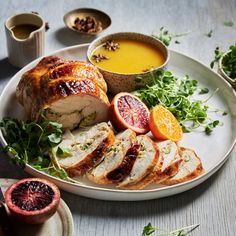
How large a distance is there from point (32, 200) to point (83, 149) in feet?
1.95

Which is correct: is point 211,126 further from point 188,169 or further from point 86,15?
point 86,15

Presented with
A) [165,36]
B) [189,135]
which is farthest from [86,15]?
[189,135]

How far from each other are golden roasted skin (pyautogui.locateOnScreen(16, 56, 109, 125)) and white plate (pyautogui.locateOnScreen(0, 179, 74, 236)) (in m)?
0.78

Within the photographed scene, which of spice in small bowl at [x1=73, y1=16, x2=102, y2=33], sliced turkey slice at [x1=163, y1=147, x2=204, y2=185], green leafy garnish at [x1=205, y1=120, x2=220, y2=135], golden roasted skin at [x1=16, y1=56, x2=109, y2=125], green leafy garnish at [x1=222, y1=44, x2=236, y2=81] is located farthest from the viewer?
spice in small bowl at [x1=73, y1=16, x2=102, y2=33]

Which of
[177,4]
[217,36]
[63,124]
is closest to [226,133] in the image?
[63,124]

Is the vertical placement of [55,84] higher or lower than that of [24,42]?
higher

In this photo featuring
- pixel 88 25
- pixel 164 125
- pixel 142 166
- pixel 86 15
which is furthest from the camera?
pixel 86 15

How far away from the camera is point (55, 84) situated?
3.45 m

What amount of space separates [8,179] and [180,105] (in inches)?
55.6

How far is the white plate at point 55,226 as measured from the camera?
113 inches

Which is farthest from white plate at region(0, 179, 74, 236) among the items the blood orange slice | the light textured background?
the light textured background

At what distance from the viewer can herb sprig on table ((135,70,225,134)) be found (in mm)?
3773

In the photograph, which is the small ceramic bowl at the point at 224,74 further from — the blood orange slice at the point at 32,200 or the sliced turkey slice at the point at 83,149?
the blood orange slice at the point at 32,200

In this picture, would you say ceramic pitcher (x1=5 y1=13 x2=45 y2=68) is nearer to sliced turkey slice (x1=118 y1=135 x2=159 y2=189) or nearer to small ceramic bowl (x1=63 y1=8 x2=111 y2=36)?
small ceramic bowl (x1=63 y1=8 x2=111 y2=36)
